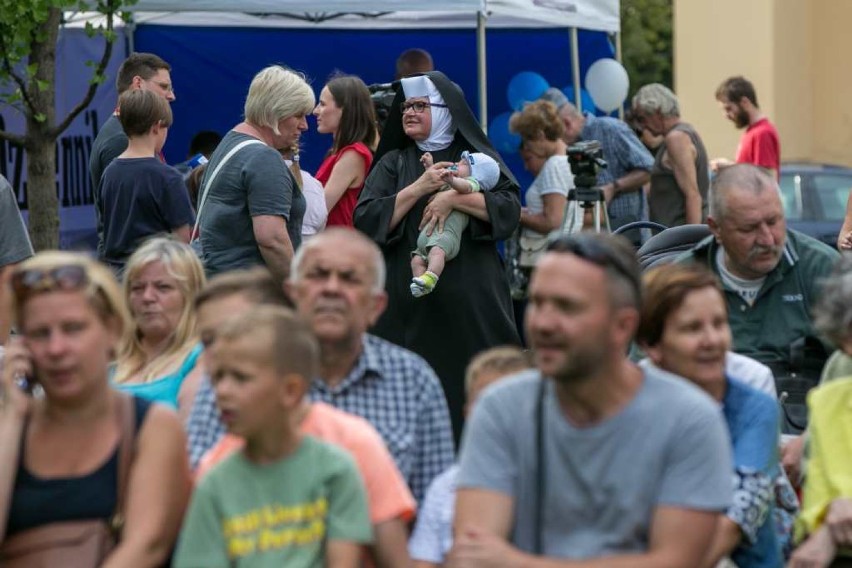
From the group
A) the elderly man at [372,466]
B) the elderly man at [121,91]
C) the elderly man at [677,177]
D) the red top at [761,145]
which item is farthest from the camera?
the red top at [761,145]

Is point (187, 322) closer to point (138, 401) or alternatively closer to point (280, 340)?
point (138, 401)

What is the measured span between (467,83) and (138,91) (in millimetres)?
6956

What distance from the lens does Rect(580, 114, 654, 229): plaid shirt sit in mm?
11594

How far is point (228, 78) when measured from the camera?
14.0 m

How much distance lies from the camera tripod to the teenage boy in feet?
8.59

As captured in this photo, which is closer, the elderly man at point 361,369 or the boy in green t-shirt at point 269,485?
the boy in green t-shirt at point 269,485

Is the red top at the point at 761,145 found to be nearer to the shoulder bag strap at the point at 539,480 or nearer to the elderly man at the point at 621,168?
the elderly man at the point at 621,168

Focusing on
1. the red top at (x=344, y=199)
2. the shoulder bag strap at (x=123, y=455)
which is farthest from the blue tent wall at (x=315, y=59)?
the shoulder bag strap at (x=123, y=455)

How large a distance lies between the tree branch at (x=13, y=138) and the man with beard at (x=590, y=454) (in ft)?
24.4

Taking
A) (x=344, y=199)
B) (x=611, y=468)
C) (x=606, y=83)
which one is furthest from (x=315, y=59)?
(x=611, y=468)

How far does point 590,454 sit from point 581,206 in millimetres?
6403

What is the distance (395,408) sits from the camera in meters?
4.19

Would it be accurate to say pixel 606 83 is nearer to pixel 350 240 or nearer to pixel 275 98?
pixel 275 98

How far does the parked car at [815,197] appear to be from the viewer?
1559 centimetres
